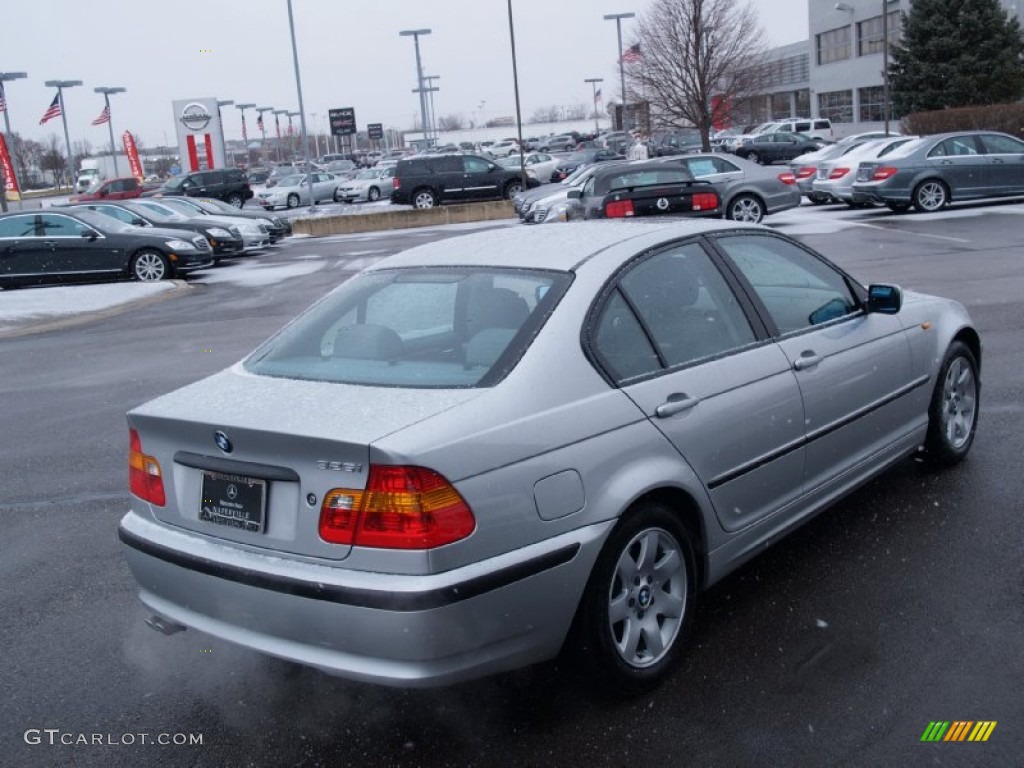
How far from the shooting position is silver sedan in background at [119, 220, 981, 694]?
10.2 feet

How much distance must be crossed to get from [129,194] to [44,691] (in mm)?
47688

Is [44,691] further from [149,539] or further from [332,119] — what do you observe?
[332,119]

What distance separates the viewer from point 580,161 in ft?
149

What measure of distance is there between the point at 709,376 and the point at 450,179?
104 ft

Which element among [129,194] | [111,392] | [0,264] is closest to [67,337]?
[111,392]

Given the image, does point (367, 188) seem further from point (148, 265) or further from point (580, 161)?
point (148, 265)

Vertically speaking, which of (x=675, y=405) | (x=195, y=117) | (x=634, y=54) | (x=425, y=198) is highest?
(x=195, y=117)

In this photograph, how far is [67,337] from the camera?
1330cm

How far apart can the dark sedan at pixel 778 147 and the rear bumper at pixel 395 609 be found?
4324cm

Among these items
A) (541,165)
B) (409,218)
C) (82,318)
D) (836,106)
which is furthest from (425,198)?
(836,106)

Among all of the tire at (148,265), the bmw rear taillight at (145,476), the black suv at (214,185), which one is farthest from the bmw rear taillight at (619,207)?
the black suv at (214,185)

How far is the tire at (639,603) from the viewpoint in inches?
136

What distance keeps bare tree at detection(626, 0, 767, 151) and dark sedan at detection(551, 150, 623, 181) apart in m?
2.81

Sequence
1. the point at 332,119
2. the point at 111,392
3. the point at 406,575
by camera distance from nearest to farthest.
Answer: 1. the point at 406,575
2. the point at 111,392
3. the point at 332,119
